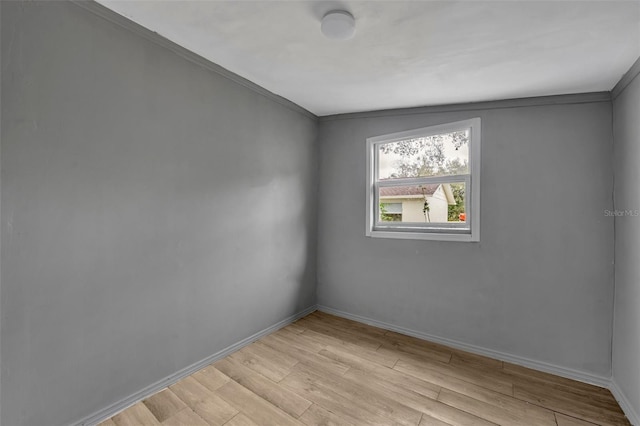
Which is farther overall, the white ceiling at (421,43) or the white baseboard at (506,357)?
the white baseboard at (506,357)

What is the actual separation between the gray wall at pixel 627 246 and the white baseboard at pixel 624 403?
2cm

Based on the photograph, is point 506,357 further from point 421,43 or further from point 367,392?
point 421,43

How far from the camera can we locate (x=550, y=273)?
7.69 ft

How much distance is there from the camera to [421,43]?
1772mm

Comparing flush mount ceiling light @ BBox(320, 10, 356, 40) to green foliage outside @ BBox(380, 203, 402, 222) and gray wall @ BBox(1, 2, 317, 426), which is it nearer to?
gray wall @ BBox(1, 2, 317, 426)

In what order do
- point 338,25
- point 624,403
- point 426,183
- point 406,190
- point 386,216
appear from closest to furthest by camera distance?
point 338,25
point 624,403
point 426,183
point 406,190
point 386,216

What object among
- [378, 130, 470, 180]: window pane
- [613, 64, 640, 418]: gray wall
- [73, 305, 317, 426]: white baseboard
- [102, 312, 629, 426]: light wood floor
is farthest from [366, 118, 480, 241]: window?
[73, 305, 317, 426]: white baseboard

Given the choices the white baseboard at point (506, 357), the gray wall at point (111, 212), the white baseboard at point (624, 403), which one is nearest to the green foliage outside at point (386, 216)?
the white baseboard at point (506, 357)

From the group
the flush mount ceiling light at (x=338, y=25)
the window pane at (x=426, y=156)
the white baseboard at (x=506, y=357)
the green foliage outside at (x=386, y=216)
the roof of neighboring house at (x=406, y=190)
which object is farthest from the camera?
the green foliage outside at (x=386, y=216)

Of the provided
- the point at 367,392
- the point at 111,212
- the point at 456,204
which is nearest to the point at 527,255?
the point at 456,204

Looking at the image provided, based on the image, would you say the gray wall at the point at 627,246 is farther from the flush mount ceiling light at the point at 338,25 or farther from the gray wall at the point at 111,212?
the gray wall at the point at 111,212

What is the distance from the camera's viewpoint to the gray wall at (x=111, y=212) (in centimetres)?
138

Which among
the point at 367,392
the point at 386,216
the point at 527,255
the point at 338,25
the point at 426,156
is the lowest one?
the point at 367,392

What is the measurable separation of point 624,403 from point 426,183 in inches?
86.0
